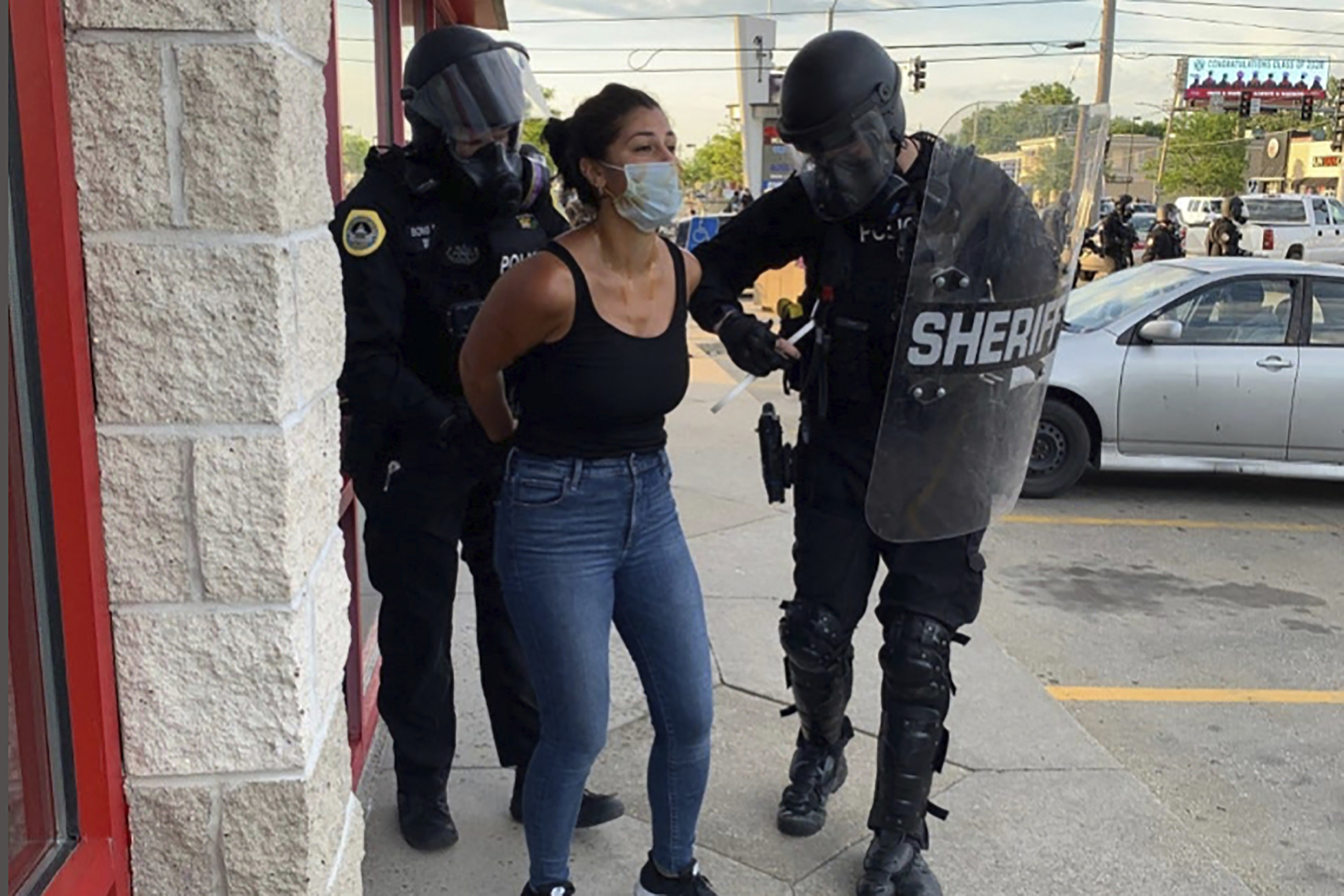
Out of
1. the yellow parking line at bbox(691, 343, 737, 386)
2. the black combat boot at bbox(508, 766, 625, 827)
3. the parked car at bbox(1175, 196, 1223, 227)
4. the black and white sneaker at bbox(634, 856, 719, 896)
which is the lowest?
the black combat boot at bbox(508, 766, 625, 827)

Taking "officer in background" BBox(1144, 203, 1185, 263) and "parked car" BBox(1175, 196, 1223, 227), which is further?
"parked car" BBox(1175, 196, 1223, 227)

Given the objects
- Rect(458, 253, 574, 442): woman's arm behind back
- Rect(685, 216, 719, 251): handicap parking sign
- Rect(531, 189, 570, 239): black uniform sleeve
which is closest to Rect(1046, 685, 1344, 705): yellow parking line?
Rect(531, 189, 570, 239): black uniform sleeve

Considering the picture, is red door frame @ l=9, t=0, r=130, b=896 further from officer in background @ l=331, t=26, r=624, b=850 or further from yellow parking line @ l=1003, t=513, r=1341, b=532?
yellow parking line @ l=1003, t=513, r=1341, b=532

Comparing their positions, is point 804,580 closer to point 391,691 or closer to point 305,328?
point 391,691

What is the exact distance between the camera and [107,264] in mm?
1430

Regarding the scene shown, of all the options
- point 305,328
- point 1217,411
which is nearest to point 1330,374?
point 1217,411

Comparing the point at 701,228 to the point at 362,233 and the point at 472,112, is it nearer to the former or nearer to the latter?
the point at 472,112

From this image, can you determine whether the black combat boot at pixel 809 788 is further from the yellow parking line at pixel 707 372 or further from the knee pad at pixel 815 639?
the yellow parking line at pixel 707 372

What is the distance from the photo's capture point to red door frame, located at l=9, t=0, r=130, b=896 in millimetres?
1322

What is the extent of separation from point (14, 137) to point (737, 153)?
76879 millimetres

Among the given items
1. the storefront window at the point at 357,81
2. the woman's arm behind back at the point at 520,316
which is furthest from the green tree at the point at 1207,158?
the woman's arm behind back at the point at 520,316

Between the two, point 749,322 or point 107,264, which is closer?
point 107,264

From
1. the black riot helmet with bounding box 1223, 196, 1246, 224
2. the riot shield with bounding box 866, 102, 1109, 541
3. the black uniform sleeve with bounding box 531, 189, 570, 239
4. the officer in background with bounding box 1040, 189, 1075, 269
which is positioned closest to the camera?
the riot shield with bounding box 866, 102, 1109, 541

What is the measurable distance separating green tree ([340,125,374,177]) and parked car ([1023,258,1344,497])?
176 inches
